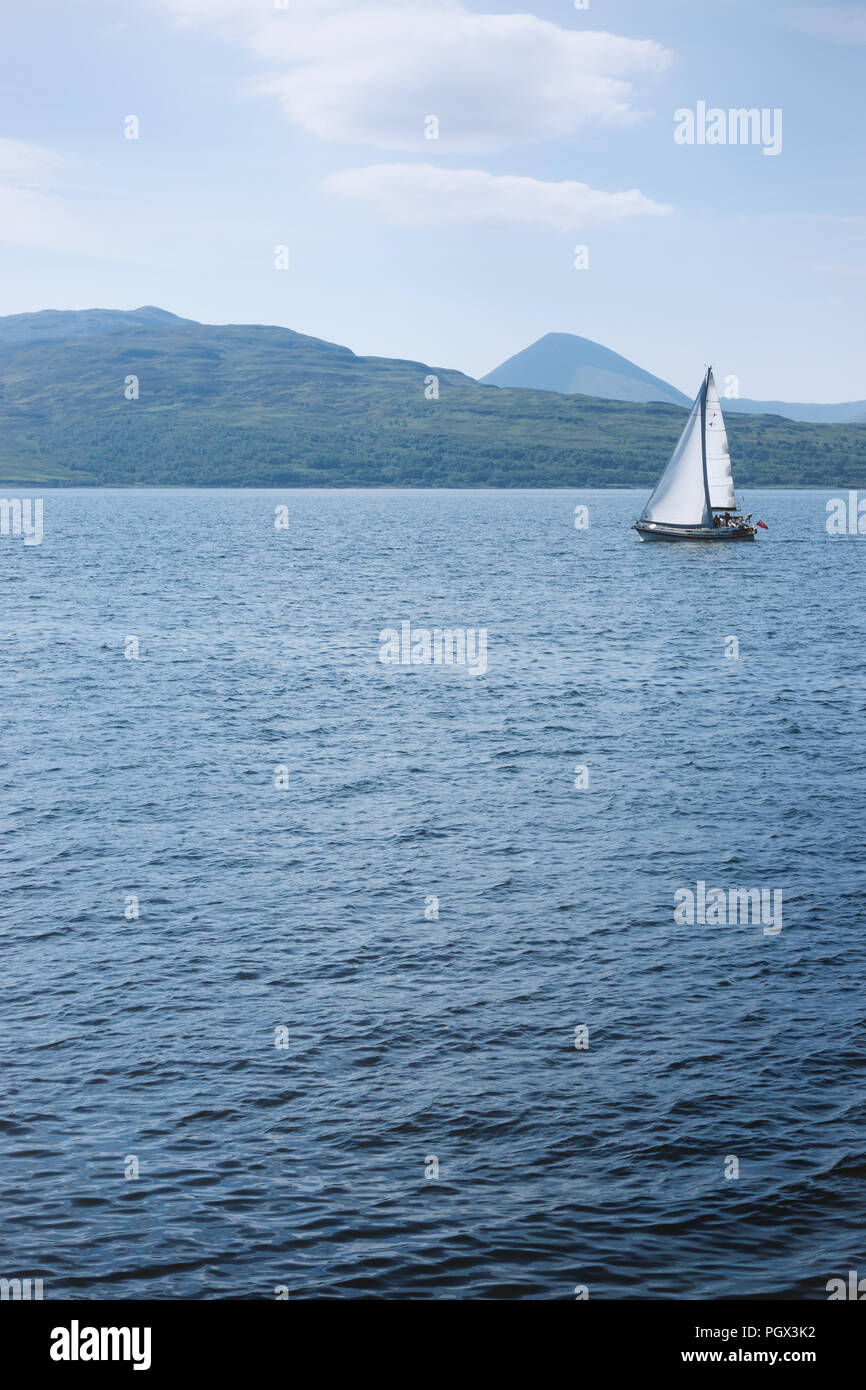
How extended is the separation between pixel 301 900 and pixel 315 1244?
48.6 ft

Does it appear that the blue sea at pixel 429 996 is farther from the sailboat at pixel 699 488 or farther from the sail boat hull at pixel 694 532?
the sail boat hull at pixel 694 532

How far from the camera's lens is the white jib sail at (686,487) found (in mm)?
135500

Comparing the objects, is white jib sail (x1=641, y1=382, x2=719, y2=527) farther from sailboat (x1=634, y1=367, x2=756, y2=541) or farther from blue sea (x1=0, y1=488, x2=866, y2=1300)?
blue sea (x1=0, y1=488, x2=866, y2=1300)

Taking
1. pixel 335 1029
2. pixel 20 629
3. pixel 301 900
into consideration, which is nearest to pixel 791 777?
pixel 301 900

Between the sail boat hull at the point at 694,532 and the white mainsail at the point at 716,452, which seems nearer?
the white mainsail at the point at 716,452

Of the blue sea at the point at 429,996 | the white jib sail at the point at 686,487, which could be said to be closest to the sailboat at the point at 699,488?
the white jib sail at the point at 686,487

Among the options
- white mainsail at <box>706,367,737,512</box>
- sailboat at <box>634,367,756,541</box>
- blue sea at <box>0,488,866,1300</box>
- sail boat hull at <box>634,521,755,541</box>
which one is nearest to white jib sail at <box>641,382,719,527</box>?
sailboat at <box>634,367,756,541</box>

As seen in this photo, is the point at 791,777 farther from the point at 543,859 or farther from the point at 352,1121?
the point at 352,1121

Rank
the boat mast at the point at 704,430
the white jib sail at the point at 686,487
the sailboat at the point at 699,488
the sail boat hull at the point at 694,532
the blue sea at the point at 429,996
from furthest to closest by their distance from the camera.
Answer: the sail boat hull at the point at 694,532 → the white jib sail at the point at 686,487 → the sailboat at the point at 699,488 → the boat mast at the point at 704,430 → the blue sea at the point at 429,996

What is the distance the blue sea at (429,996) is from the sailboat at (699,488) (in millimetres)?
78258

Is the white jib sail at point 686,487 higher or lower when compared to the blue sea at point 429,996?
higher

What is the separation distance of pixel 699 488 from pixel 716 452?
6855 mm

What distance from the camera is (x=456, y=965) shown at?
93.8 feet

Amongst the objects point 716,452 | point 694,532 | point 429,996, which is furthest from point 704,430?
point 429,996
